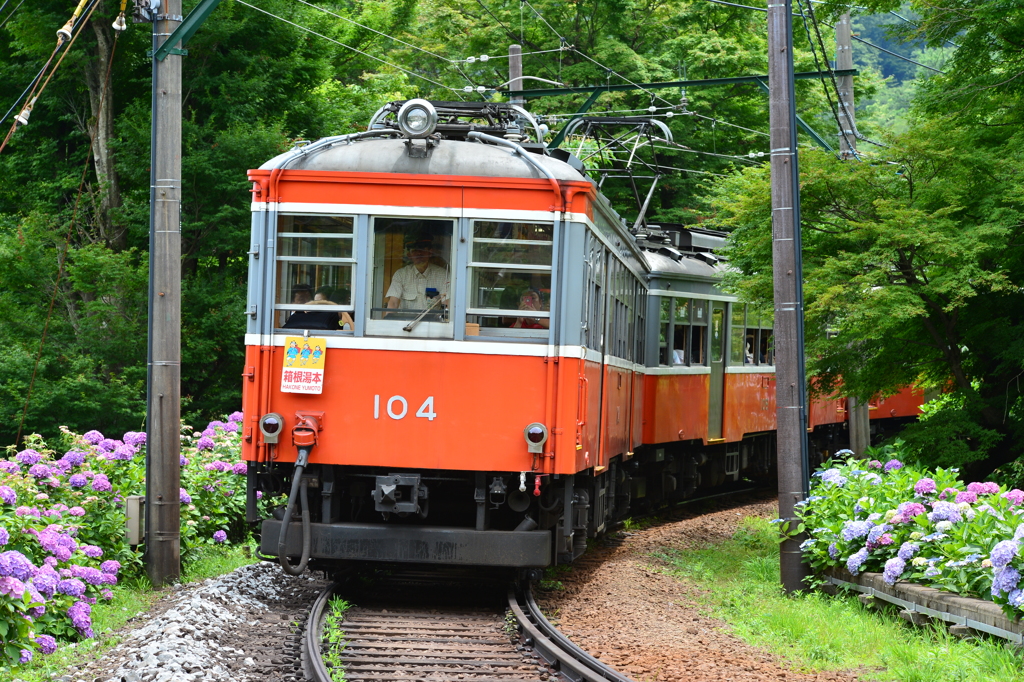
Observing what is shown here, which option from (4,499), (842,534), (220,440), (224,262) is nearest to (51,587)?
(4,499)

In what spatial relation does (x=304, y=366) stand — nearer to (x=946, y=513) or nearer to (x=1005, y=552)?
(x=946, y=513)

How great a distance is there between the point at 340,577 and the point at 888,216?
18.0 feet

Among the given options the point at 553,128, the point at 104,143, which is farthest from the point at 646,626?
the point at 553,128

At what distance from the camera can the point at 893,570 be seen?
805 cm

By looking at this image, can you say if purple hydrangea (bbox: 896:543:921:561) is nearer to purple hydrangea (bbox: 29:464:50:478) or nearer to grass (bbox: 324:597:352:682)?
grass (bbox: 324:597:352:682)

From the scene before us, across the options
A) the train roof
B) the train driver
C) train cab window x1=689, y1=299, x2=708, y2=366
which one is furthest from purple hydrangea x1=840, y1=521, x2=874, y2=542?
train cab window x1=689, y1=299, x2=708, y2=366

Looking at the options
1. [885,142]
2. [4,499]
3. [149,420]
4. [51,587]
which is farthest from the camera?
[885,142]

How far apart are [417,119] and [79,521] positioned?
4.06m

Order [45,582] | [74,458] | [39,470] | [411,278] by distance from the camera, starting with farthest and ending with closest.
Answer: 1. [74,458]
2. [39,470]
3. [411,278]
4. [45,582]

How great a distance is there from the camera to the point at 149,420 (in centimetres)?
980

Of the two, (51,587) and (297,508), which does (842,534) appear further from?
(51,587)

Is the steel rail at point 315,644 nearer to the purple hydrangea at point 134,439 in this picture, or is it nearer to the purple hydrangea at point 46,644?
the purple hydrangea at point 46,644

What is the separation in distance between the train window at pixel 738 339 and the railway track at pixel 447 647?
8.86 meters

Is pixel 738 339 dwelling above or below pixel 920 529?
above
